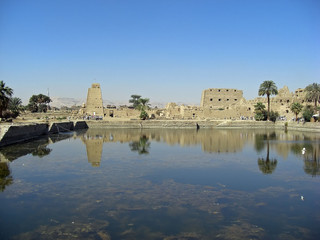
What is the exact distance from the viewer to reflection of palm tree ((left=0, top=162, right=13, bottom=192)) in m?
10.6

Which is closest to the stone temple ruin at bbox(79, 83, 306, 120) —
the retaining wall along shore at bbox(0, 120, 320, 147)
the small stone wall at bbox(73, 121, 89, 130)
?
the retaining wall along shore at bbox(0, 120, 320, 147)

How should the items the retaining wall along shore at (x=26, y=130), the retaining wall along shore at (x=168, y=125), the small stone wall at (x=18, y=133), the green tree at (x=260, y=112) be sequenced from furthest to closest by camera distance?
the green tree at (x=260, y=112) < the retaining wall along shore at (x=168, y=125) < the retaining wall along shore at (x=26, y=130) < the small stone wall at (x=18, y=133)

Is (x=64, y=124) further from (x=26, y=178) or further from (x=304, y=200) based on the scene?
(x=304, y=200)

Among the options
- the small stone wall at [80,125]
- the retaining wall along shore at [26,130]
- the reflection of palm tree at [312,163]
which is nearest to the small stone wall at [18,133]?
the retaining wall along shore at [26,130]

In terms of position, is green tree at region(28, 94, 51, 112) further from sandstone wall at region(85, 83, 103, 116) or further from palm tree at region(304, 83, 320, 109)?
palm tree at region(304, 83, 320, 109)

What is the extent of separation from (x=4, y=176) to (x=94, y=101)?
38872 mm

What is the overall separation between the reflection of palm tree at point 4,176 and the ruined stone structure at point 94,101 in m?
35.8

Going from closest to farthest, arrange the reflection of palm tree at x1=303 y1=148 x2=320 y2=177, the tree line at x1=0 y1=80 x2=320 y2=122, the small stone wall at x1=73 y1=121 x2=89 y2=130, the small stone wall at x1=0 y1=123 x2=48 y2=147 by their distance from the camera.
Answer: the reflection of palm tree at x1=303 y1=148 x2=320 y2=177, the small stone wall at x1=0 y1=123 x2=48 y2=147, the tree line at x1=0 y1=80 x2=320 y2=122, the small stone wall at x1=73 y1=121 x2=89 y2=130

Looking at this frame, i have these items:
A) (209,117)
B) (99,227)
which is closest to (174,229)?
(99,227)

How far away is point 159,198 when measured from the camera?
8.91 m

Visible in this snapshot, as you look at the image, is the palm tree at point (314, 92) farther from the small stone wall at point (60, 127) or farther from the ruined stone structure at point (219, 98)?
the small stone wall at point (60, 127)

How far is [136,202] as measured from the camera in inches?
337

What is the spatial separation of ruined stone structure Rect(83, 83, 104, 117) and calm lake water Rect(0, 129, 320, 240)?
34.3 meters

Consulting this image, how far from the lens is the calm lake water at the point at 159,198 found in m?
6.74
